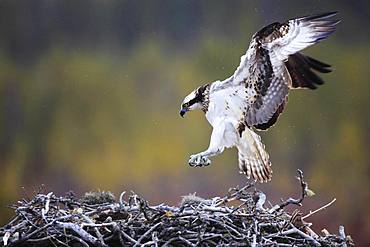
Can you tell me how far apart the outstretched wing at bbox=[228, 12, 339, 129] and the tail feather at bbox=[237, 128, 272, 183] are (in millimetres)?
51

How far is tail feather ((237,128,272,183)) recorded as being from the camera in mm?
2502

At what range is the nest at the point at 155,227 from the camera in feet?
6.27

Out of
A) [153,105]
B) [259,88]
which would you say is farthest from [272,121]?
[153,105]

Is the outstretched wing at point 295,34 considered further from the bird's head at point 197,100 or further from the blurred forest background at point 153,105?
the blurred forest background at point 153,105

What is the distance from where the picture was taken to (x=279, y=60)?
7.78ft

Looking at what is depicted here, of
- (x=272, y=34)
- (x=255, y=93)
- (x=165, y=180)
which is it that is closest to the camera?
(x=272, y=34)

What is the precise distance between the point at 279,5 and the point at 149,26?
565 millimetres

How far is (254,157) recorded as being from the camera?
2.53 meters

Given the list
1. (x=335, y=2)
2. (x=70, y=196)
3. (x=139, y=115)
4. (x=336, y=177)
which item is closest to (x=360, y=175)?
(x=336, y=177)

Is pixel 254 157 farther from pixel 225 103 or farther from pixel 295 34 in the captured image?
pixel 295 34

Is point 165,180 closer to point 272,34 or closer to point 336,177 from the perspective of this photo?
point 336,177

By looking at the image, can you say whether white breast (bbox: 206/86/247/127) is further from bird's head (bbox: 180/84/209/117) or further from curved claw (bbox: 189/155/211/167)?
curved claw (bbox: 189/155/211/167)

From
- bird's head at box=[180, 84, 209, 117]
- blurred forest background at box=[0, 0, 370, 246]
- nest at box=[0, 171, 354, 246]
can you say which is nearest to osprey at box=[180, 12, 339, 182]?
bird's head at box=[180, 84, 209, 117]

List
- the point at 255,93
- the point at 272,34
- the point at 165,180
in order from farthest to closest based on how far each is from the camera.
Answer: the point at 165,180
the point at 255,93
the point at 272,34
